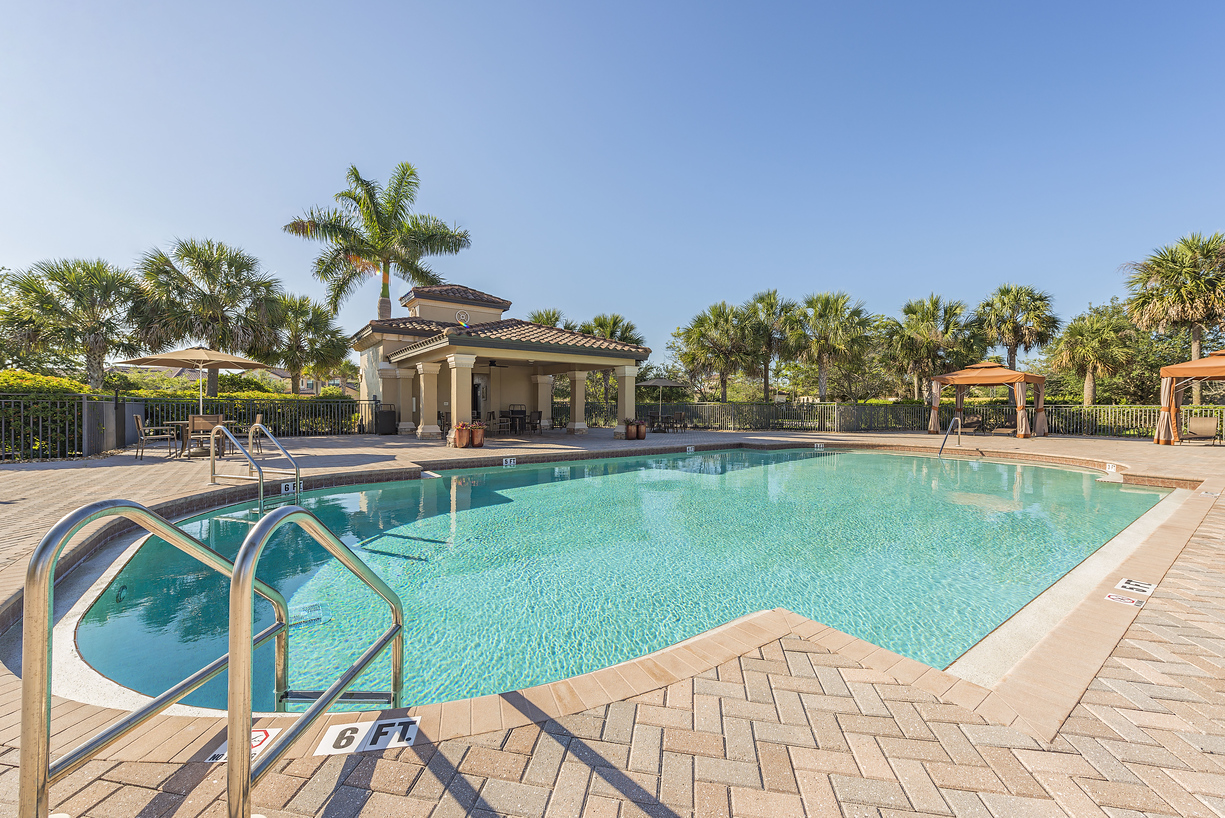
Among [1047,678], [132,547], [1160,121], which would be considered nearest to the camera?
[1047,678]

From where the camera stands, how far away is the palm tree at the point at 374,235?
20328mm

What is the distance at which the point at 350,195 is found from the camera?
67.9ft

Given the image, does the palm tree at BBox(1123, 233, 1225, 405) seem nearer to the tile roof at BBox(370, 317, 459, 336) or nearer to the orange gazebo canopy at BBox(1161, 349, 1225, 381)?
the orange gazebo canopy at BBox(1161, 349, 1225, 381)

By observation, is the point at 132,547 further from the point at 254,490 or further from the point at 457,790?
the point at 457,790

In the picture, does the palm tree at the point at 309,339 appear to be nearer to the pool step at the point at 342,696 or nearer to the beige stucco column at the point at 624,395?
the beige stucco column at the point at 624,395

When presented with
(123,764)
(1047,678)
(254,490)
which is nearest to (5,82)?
(254,490)

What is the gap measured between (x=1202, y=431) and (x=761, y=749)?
2306cm

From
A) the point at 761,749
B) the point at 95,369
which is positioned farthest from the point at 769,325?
the point at 95,369

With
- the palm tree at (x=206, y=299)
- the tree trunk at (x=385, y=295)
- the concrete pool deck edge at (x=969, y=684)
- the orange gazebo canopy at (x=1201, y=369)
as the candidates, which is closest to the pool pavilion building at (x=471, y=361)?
the tree trunk at (x=385, y=295)

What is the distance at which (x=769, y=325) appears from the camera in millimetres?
22750

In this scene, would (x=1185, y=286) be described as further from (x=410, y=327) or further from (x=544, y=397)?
(x=410, y=327)

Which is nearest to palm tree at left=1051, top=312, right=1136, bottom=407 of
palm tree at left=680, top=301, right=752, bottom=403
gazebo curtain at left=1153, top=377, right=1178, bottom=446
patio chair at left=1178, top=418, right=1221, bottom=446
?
patio chair at left=1178, top=418, right=1221, bottom=446

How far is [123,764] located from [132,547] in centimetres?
442

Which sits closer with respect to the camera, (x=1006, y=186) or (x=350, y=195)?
(x=1006, y=186)
